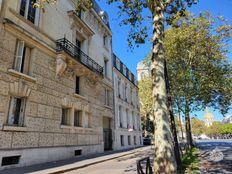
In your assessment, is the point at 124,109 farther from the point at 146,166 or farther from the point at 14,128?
the point at 146,166

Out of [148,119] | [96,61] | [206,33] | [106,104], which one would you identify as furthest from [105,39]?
[148,119]

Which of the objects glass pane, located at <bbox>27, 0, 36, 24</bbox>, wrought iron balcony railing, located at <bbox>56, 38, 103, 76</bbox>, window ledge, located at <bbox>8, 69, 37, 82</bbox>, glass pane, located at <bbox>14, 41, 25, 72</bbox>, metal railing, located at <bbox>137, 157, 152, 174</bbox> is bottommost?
metal railing, located at <bbox>137, 157, 152, 174</bbox>

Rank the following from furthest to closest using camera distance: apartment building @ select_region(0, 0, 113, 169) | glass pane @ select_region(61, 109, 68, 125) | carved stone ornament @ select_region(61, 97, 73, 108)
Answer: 1. glass pane @ select_region(61, 109, 68, 125)
2. carved stone ornament @ select_region(61, 97, 73, 108)
3. apartment building @ select_region(0, 0, 113, 169)

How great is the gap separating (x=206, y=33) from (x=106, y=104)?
12.8 m

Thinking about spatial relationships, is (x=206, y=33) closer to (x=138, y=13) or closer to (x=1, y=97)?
(x=138, y=13)

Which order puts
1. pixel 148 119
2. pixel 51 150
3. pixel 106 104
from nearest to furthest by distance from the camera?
pixel 51 150 → pixel 106 104 → pixel 148 119

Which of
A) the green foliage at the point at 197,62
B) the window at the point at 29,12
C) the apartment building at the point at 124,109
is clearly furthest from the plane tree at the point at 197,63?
the window at the point at 29,12

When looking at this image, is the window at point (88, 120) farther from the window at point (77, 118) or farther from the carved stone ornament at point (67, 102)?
the carved stone ornament at point (67, 102)

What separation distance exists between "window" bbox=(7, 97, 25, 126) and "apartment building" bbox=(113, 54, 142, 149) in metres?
13.1

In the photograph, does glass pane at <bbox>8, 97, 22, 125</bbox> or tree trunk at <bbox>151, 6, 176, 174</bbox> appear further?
glass pane at <bbox>8, 97, 22, 125</bbox>

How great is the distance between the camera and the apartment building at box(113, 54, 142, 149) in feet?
80.4

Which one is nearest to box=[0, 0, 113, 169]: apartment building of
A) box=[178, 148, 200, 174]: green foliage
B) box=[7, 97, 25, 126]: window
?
box=[7, 97, 25, 126]: window

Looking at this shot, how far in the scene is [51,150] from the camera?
1187 cm

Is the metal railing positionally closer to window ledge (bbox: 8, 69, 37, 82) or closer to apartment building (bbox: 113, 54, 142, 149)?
window ledge (bbox: 8, 69, 37, 82)
